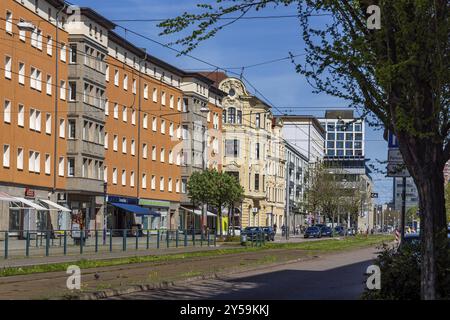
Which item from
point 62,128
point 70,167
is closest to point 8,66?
point 62,128

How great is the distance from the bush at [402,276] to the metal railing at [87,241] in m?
19.7

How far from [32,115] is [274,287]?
128ft

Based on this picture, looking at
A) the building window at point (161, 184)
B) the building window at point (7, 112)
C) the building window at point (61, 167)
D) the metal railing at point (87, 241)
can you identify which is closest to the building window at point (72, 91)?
the building window at point (61, 167)

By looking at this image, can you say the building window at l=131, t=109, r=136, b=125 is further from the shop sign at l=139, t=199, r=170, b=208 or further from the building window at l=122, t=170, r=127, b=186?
the shop sign at l=139, t=199, r=170, b=208

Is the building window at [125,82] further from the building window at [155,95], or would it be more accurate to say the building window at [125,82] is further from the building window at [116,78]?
the building window at [155,95]

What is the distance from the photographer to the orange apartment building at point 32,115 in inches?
1980

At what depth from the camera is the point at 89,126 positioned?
205 feet

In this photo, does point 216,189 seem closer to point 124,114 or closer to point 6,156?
point 124,114

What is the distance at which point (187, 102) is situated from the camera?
84.3 metres

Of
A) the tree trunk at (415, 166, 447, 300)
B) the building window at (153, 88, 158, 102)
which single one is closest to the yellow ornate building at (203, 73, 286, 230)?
the building window at (153, 88, 158, 102)

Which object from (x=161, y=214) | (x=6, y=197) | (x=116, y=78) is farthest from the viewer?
(x=161, y=214)

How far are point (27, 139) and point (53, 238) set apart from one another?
73.0 feet

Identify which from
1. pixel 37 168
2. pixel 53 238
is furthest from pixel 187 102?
pixel 53 238
